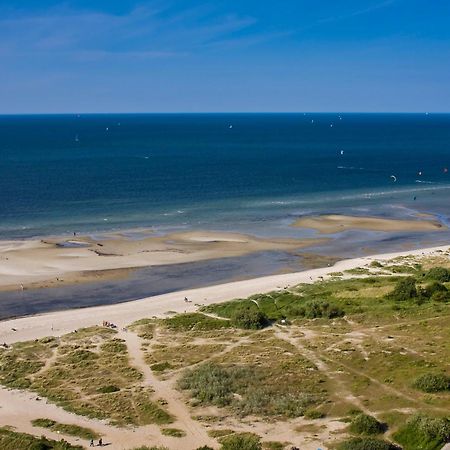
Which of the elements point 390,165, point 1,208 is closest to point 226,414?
→ point 1,208

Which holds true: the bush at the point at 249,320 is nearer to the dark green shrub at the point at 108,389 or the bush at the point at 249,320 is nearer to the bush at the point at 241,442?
the dark green shrub at the point at 108,389

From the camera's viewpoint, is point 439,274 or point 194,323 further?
point 439,274

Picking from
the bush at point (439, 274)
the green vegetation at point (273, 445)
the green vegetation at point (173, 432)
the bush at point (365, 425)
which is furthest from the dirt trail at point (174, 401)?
the bush at point (439, 274)

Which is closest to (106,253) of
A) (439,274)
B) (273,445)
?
(439,274)

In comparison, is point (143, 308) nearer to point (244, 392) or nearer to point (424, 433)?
point (244, 392)

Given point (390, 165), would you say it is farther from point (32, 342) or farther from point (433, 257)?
point (32, 342)

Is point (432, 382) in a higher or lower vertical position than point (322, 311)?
lower
